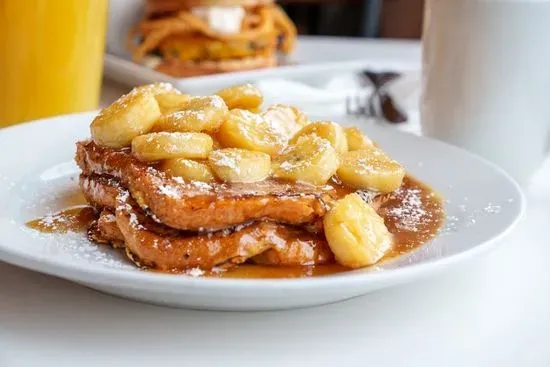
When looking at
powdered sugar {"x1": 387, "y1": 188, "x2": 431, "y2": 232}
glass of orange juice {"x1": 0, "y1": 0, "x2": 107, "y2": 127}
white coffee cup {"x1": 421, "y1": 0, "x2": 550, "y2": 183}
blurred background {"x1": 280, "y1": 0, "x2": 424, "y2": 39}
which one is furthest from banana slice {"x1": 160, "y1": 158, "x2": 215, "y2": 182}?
blurred background {"x1": 280, "y1": 0, "x2": 424, "y2": 39}

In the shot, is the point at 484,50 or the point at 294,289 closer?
the point at 294,289

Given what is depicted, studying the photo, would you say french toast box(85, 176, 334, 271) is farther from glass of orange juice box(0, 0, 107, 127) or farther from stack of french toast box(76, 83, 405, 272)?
glass of orange juice box(0, 0, 107, 127)

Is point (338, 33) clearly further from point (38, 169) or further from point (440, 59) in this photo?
point (38, 169)

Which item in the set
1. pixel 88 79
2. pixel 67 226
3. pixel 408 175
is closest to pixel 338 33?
pixel 88 79

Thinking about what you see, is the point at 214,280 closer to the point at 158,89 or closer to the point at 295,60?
the point at 158,89

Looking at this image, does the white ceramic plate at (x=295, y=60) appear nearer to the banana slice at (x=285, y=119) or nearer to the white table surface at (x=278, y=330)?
the banana slice at (x=285, y=119)
